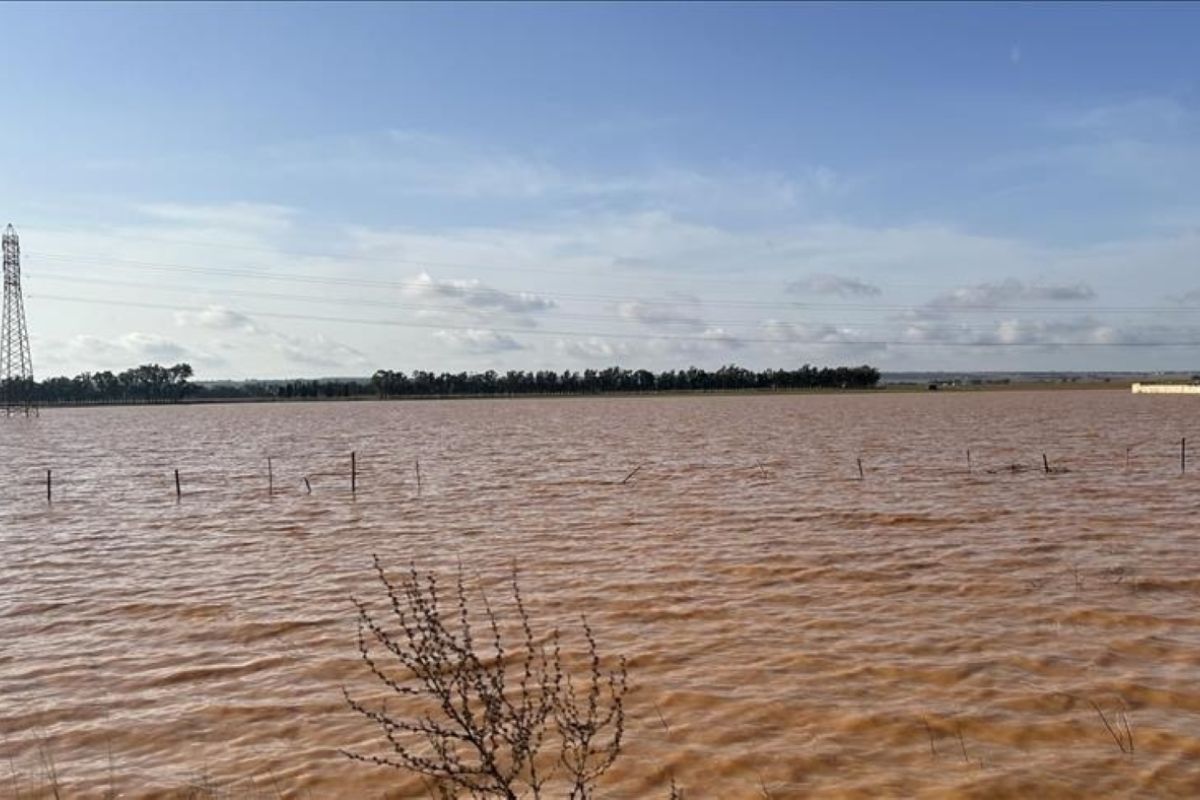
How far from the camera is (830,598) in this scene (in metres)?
17.1

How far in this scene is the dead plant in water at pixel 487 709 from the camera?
6.74 metres

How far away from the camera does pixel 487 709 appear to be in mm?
6676

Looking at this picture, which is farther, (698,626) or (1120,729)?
(698,626)

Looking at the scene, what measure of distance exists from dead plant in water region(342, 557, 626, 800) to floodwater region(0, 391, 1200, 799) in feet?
1.27

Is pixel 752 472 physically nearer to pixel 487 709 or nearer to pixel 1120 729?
pixel 1120 729

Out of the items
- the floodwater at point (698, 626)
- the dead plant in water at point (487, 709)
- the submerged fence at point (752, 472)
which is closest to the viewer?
the dead plant in water at point (487, 709)

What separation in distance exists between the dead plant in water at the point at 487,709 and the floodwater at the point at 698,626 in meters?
0.39

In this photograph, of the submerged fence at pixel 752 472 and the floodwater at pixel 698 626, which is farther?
the submerged fence at pixel 752 472

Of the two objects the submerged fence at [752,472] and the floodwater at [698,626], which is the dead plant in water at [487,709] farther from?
the submerged fence at [752,472]

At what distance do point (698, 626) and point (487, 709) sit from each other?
361 inches

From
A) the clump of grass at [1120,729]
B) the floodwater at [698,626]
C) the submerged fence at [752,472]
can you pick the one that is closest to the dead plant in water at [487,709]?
the floodwater at [698,626]

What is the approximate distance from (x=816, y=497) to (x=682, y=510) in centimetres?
514

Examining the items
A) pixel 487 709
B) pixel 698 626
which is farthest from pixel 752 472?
pixel 487 709

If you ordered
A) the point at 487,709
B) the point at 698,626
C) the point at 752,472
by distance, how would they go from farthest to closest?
the point at 752,472, the point at 698,626, the point at 487,709
